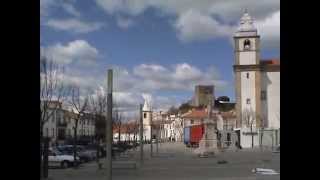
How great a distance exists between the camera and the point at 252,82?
106m

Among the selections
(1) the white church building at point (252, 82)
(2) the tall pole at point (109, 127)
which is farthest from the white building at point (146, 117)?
(2) the tall pole at point (109, 127)

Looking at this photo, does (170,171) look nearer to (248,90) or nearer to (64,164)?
(64,164)

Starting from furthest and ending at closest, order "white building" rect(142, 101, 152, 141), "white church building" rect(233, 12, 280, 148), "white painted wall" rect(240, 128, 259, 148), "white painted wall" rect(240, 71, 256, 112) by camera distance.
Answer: "white painted wall" rect(240, 71, 256, 112) < "white church building" rect(233, 12, 280, 148) < "white painted wall" rect(240, 128, 259, 148) < "white building" rect(142, 101, 152, 141)

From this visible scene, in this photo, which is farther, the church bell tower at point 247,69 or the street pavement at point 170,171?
the church bell tower at point 247,69

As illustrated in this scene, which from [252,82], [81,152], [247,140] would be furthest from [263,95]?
[81,152]

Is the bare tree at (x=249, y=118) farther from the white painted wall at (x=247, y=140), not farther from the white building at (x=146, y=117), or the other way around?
the white building at (x=146, y=117)

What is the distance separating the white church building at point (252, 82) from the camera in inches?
3957

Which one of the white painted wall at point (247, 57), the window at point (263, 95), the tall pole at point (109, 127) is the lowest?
the tall pole at point (109, 127)

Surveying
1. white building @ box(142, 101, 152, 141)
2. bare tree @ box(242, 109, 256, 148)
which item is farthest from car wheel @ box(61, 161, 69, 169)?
bare tree @ box(242, 109, 256, 148)

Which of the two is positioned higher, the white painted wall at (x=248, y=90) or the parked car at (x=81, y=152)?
the white painted wall at (x=248, y=90)

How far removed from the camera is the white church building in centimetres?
10050

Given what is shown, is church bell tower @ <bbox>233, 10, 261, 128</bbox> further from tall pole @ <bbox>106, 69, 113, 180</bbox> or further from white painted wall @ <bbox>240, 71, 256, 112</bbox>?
tall pole @ <bbox>106, 69, 113, 180</bbox>
